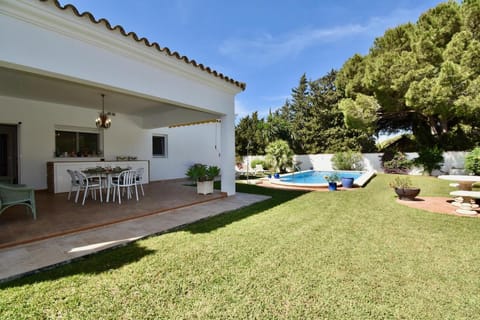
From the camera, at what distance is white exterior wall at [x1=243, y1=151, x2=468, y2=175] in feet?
46.9

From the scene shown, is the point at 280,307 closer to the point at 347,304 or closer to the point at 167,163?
the point at 347,304

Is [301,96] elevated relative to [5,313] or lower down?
elevated

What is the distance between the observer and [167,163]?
12.8 metres

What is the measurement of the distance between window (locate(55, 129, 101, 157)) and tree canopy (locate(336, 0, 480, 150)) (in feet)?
49.7

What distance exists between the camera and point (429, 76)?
1209cm


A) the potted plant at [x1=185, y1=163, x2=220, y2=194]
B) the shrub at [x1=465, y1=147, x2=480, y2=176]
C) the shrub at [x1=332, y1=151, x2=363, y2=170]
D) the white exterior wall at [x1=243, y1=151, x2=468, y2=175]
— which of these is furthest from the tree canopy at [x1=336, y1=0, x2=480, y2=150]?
the potted plant at [x1=185, y1=163, x2=220, y2=194]

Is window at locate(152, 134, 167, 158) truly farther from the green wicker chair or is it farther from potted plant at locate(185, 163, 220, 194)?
the green wicker chair

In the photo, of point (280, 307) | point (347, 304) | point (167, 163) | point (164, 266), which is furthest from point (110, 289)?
point (167, 163)

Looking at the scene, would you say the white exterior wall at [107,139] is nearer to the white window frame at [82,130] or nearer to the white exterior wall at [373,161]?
the white window frame at [82,130]

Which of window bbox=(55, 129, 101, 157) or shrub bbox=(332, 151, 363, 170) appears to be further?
shrub bbox=(332, 151, 363, 170)

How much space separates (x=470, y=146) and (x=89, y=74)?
2118 centimetres

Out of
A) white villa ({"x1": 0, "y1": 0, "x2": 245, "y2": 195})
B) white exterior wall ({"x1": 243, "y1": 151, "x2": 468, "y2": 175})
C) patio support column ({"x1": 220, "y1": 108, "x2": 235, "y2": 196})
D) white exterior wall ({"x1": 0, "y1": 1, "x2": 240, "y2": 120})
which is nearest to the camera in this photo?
white exterior wall ({"x1": 0, "y1": 1, "x2": 240, "y2": 120})

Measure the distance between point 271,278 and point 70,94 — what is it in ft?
28.0

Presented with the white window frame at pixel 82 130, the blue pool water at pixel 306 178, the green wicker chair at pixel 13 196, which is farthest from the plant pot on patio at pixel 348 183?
the white window frame at pixel 82 130
